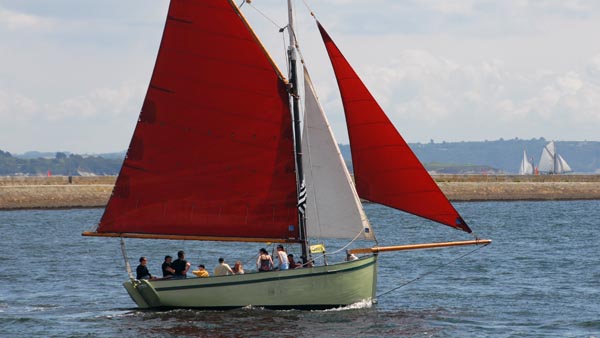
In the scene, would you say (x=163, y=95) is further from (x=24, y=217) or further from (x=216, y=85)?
(x=24, y=217)

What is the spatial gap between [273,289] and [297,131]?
5026 mm

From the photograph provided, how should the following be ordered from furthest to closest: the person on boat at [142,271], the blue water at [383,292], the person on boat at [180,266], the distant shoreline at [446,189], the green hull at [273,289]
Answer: the distant shoreline at [446,189] < the person on boat at [142,271] < the person on boat at [180,266] < the green hull at [273,289] < the blue water at [383,292]

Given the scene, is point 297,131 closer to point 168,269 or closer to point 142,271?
point 168,269

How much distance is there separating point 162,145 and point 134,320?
18.5ft

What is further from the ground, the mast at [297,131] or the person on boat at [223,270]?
the mast at [297,131]

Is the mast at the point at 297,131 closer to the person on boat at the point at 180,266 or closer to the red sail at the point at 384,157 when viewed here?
the red sail at the point at 384,157

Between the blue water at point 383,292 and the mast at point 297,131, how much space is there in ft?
8.49

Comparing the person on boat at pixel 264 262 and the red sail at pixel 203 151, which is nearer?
the person on boat at pixel 264 262

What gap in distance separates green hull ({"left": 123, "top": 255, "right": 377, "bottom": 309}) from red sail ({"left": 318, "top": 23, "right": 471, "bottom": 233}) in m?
2.33

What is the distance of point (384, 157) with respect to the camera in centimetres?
3338

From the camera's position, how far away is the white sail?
33.8 metres

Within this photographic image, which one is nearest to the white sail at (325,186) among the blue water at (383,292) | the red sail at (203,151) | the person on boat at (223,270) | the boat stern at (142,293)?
the red sail at (203,151)

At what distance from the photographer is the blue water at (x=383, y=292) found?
106ft

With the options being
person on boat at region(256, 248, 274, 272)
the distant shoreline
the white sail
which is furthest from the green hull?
the distant shoreline
